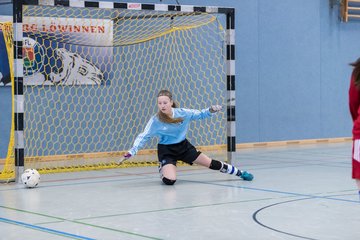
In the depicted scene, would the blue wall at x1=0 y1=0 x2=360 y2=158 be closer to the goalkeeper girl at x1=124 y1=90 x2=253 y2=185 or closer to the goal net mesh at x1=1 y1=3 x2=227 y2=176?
the goal net mesh at x1=1 y1=3 x2=227 y2=176

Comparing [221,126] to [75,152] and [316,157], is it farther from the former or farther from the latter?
[75,152]

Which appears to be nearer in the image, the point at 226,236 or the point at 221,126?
the point at 226,236

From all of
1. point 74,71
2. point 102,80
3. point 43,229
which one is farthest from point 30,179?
point 102,80

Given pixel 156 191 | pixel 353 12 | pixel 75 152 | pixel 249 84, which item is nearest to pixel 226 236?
pixel 156 191

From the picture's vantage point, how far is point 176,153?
8234 mm

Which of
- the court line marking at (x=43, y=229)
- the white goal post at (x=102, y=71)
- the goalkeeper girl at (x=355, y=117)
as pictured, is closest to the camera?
the goalkeeper girl at (x=355, y=117)

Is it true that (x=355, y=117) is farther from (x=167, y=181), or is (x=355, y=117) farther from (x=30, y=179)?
(x=30, y=179)

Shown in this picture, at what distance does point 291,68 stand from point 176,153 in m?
6.73

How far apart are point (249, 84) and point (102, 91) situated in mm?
3439

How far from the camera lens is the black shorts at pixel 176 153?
8.18 meters

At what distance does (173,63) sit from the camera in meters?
12.2

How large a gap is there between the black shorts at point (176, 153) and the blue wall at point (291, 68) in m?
4.93

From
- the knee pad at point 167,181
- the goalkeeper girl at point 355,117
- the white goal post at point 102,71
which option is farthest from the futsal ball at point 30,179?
the goalkeeper girl at point 355,117

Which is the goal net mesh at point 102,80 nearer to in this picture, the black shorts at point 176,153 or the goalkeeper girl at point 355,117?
the black shorts at point 176,153
